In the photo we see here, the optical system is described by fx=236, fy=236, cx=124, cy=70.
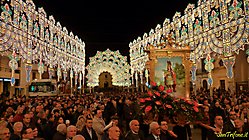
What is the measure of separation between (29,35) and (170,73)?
460 inches

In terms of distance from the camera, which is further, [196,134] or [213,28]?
[213,28]

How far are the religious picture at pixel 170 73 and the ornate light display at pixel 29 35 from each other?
9.93 meters

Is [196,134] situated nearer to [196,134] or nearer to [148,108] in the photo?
[196,134]

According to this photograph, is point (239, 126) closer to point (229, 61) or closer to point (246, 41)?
point (246, 41)

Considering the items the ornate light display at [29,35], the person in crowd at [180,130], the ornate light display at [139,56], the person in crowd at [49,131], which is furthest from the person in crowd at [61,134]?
the ornate light display at [139,56]

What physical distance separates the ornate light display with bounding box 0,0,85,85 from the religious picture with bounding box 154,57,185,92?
993 cm

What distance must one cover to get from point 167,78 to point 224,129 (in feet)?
34.2

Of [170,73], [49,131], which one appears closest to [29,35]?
[170,73]

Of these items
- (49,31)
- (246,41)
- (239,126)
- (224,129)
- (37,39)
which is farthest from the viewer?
(49,31)

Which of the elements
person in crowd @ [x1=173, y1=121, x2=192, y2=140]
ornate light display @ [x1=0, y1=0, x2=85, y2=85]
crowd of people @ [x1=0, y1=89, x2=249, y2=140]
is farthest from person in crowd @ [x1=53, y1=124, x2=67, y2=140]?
ornate light display @ [x1=0, y1=0, x2=85, y2=85]

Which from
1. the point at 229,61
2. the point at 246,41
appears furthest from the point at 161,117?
the point at 229,61

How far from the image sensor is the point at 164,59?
1572cm

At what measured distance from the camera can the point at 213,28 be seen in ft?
56.5

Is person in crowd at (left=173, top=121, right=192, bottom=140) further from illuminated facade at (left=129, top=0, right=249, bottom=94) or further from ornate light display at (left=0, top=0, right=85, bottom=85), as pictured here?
ornate light display at (left=0, top=0, right=85, bottom=85)
